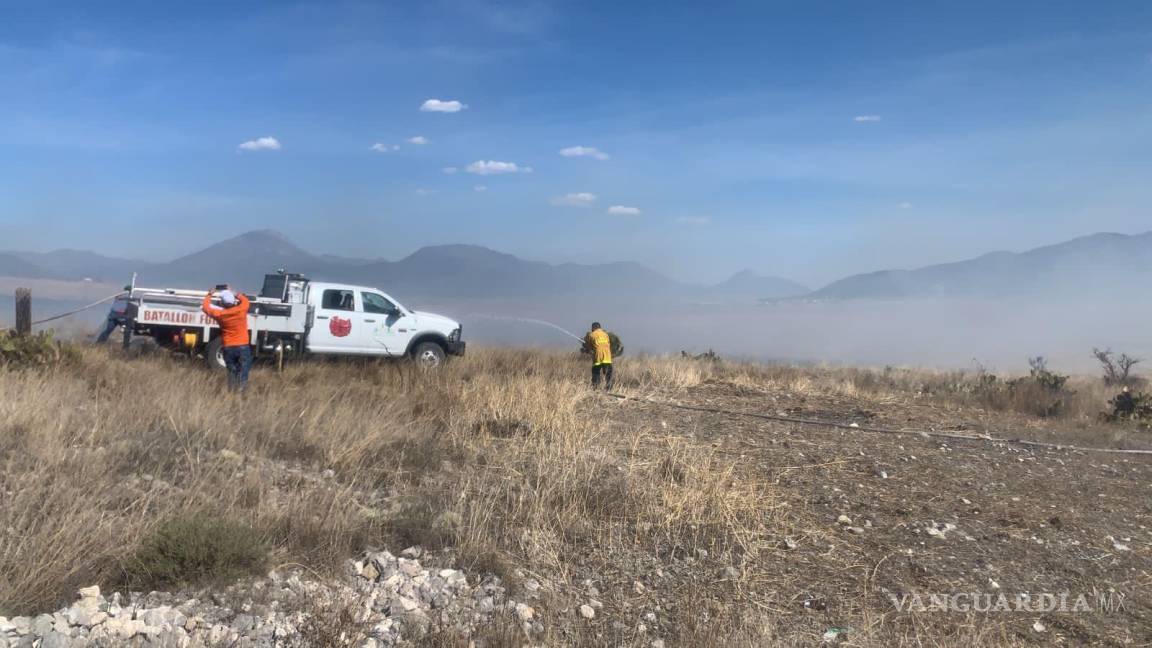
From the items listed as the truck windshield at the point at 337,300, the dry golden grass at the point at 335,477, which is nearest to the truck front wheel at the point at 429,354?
the truck windshield at the point at 337,300

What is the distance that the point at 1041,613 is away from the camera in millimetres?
5188

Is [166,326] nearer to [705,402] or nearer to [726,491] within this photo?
[705,402]

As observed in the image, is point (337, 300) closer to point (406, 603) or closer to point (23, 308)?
point (23, 308)

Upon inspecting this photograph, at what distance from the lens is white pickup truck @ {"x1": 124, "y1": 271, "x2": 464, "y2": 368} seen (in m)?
13.9

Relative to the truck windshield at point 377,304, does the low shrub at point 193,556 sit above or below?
below

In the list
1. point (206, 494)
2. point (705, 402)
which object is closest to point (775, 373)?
point (705, 402)

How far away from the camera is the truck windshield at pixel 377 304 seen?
16.3 meters

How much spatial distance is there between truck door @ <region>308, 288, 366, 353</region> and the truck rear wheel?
5.86 ft

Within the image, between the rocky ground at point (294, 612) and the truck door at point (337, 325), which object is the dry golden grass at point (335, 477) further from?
the truck door at point (337, 325)

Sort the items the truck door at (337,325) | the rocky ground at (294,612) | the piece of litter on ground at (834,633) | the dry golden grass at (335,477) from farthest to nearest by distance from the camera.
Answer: the truck door at (337,325) < the dry golden grass at (335,477) < the piece of litter on ground at (834,633) < the rocky ground at (294,612)

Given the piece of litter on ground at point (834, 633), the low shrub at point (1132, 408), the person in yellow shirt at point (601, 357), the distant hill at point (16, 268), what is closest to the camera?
the piece of litter on ground at point (834, 633)

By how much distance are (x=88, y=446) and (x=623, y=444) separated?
4.95 meters

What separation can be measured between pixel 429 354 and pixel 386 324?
1037 millimetres

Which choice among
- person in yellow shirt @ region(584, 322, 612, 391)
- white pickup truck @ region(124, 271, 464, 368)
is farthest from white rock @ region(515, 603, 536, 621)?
white pickup truck @ region(124, 271, 464, 368)
